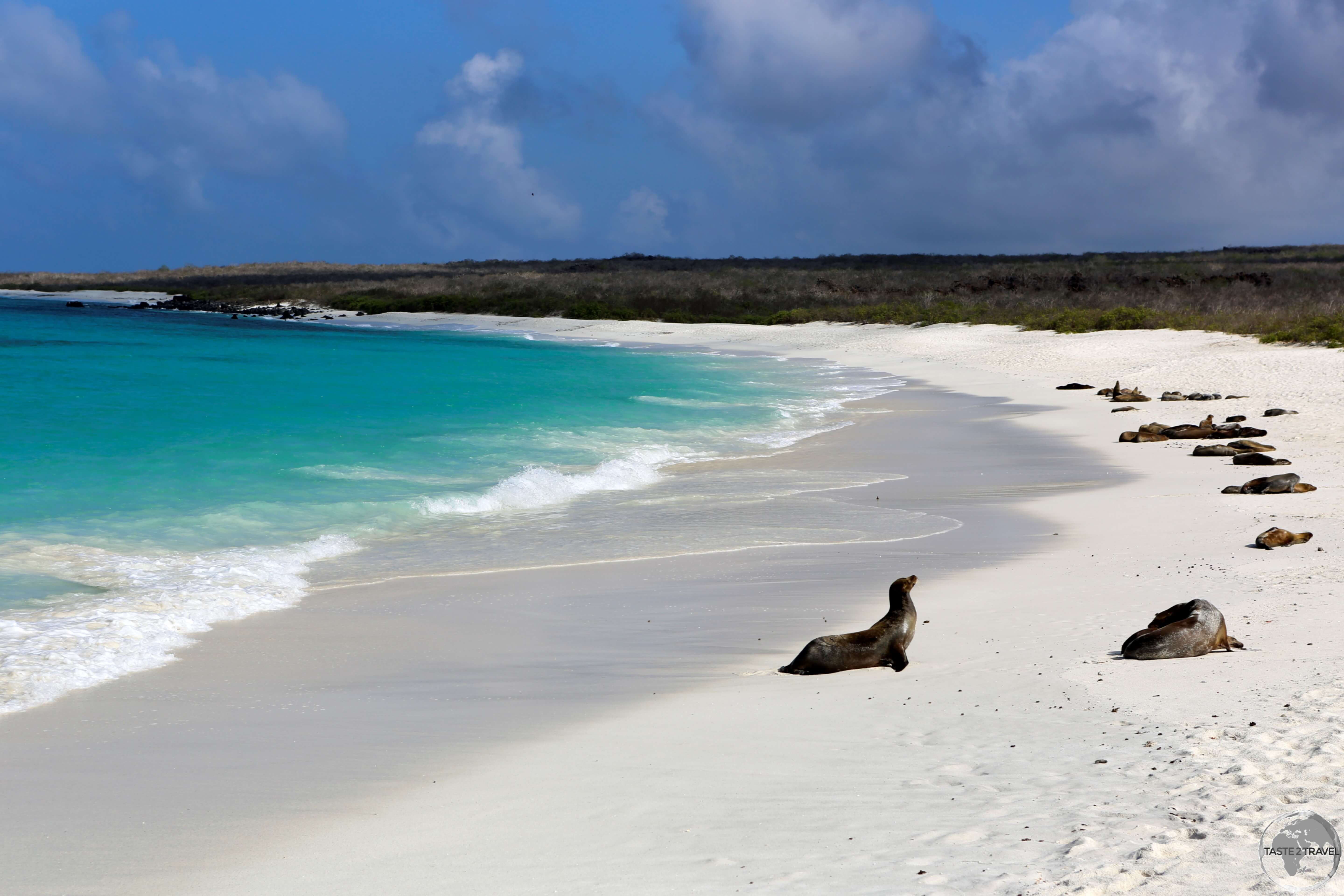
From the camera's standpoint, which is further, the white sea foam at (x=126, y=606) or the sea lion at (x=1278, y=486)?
the sea lion at (x=1278, y=486)

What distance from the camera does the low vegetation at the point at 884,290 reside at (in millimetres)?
38406

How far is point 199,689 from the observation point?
5.86m

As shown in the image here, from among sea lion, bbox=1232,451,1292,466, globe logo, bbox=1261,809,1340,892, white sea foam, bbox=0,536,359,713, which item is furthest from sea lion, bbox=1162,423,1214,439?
globe logo, bbox=1261,809,1340,892

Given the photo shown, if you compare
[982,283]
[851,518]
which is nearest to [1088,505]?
[851,518]

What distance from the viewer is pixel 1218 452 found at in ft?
45.3

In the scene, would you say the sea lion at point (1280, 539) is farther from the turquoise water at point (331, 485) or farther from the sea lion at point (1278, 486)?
the turquoise water at point (331, 485)

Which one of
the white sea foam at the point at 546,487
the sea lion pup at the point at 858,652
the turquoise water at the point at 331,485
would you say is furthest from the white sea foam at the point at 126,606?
the sea lion pup at the point at 858,652

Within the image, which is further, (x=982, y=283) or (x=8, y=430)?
(x=982, y=283)

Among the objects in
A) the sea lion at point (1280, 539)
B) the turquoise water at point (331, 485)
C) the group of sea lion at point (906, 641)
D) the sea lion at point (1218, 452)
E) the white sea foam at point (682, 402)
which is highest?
the sea lion at point (1218, 452)

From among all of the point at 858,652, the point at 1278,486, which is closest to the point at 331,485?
the point at 858,652

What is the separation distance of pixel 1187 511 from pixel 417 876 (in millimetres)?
8742

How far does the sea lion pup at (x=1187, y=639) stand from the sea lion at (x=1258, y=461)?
7930mm

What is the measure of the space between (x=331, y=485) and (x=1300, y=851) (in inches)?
506

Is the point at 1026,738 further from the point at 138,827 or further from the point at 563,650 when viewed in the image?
the point at 138,827
